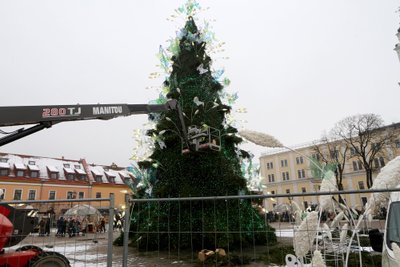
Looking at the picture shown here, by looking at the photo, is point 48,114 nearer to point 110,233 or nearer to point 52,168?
point 110,233

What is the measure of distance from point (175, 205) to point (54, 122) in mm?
4823

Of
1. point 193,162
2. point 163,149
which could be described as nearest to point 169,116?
point 163,149

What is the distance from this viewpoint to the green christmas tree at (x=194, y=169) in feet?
32.2

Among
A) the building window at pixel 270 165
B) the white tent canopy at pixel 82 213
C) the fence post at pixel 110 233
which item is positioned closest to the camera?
the fence post at pixel 110 233

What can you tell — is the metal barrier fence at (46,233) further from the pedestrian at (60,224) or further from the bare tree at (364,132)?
the bare tree at (364,132)

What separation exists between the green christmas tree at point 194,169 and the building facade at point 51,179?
101 feet

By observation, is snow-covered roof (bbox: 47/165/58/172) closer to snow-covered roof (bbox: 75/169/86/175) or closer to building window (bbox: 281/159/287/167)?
snow-covered roof (bbox: 75/169/86/175)

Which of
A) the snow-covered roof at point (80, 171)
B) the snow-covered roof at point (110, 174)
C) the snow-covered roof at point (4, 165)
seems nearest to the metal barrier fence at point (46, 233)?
the snow-covered roof at point (4, 165)

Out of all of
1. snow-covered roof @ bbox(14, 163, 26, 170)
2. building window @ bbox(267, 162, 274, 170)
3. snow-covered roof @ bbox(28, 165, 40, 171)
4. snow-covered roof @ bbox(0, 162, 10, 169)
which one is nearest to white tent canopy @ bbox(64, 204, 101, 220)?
snow-covered roof @ bbox(0, 162, 10, 169)

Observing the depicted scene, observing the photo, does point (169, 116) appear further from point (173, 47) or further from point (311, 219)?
point (311, 219)

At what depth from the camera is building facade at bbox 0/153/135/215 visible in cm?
4222

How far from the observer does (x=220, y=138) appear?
11.2m

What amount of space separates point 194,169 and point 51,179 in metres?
41.2

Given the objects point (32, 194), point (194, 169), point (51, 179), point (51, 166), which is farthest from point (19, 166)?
point (194, 169)
